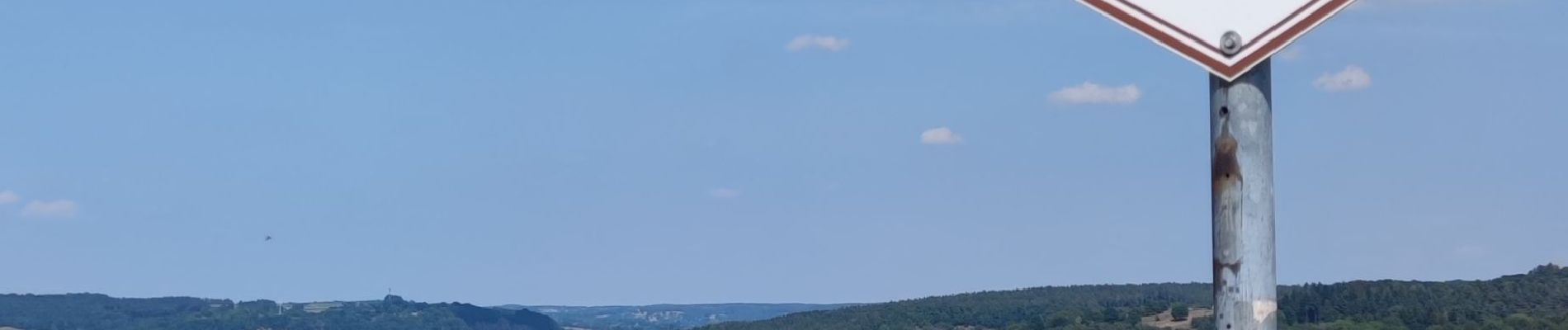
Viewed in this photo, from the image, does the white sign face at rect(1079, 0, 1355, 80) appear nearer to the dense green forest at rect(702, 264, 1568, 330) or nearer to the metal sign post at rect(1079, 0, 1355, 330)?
the metal sign post at rect(1079, 0, 1355, 330)

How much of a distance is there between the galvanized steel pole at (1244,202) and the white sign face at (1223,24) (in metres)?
0.04

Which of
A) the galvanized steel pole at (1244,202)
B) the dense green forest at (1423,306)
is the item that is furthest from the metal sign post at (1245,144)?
the dense green forest at (1423,306)

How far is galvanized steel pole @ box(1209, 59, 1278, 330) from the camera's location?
382cm

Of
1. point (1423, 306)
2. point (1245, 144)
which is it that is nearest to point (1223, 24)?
point (1245, 144)

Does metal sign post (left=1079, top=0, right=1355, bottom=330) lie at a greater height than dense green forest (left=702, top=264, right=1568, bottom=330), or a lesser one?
lesser

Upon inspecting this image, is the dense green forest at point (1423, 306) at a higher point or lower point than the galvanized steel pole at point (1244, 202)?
higher

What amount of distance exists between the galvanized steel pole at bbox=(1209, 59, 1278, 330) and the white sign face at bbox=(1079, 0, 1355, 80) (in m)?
0.04

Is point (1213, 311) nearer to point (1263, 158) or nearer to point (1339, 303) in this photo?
point (1263, 158)

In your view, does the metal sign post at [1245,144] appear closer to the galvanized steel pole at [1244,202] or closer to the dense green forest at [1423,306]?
the galvanized steel pole at [1244,202]

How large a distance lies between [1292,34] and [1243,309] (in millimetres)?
506

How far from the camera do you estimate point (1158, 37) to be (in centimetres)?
392

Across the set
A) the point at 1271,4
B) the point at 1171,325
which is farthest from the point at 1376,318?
the point at 1271,4

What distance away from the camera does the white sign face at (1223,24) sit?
3826 millimetres

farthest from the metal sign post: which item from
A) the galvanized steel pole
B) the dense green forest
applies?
the dense green forest
